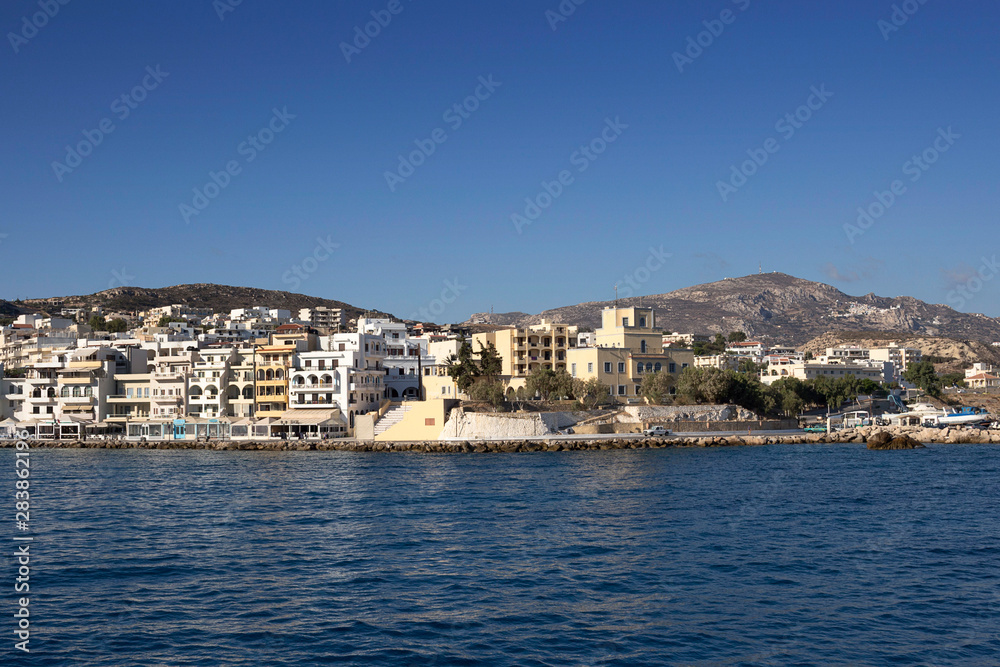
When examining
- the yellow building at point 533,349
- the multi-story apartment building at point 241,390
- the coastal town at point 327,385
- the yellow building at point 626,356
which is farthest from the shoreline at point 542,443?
the yellow building at point 533,349

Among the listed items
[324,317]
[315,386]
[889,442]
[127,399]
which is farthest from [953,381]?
[127,399]

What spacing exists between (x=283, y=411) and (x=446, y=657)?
62261 millimetres

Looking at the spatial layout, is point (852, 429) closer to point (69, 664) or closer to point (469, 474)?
point (469, 474)

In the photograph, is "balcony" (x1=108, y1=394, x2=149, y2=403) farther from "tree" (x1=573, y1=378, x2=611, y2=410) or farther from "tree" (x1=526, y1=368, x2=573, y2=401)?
"tree" (x1=573, y1=378, x2=611, y2=410)

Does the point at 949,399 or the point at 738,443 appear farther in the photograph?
the point at 949,399

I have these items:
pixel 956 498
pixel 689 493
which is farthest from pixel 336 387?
pixel 956 498

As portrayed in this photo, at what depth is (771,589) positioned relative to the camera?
20.1 m

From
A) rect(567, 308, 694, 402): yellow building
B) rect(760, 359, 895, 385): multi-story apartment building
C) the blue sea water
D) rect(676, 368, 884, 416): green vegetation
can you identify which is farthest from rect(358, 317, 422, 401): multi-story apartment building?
rect(760, 359, 895, 385): multi-story apartment building

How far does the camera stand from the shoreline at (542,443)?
64.9 meters

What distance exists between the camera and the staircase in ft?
232

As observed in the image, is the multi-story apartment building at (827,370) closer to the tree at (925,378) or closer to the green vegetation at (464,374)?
the tree at (925,378)

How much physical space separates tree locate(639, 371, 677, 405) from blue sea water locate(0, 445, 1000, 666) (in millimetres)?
32543

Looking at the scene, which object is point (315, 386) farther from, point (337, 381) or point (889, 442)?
point (889, 442)

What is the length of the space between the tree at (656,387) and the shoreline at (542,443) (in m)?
6.57
